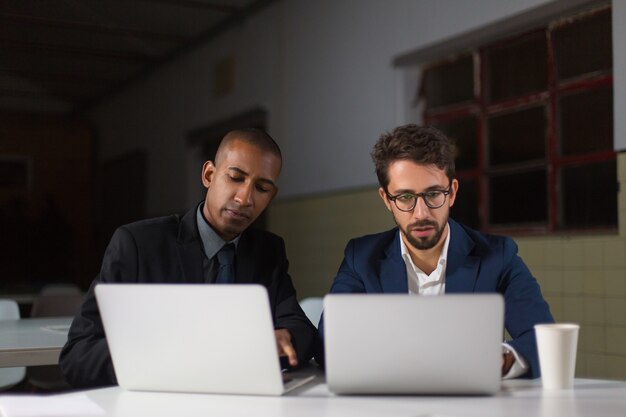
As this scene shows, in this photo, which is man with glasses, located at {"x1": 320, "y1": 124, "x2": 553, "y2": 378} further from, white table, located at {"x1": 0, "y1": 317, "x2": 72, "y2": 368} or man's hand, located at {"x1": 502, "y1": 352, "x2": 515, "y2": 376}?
white table, located at {"x1": 0, "y1": 317, "x2": 72, "y2": 368}

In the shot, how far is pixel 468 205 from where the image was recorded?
498 cm

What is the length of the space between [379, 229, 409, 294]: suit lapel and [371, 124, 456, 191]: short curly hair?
0.20 m

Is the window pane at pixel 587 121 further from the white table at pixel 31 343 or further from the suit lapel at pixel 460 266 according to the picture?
the white table at pixel 31 343

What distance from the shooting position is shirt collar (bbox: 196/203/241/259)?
2070mm

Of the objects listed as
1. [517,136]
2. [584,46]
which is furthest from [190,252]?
[517,136]

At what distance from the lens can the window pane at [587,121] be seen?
4000 mm

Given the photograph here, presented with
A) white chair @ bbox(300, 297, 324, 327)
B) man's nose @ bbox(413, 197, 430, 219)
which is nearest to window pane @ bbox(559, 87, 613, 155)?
white chair @ bbox(300, 297, 324, 327)

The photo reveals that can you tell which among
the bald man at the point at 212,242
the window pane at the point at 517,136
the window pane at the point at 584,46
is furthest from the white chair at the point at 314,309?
the window pane at the point at 584,46

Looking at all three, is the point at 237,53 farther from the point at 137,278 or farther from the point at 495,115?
the point at 137,278

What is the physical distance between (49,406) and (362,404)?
56cm

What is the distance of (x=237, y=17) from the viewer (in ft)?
23.3

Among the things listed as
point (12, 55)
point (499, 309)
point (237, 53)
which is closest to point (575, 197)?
point (499, 309)

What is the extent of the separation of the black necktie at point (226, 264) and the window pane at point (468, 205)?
118 inches

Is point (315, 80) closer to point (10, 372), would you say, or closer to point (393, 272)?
point (10, 372)
